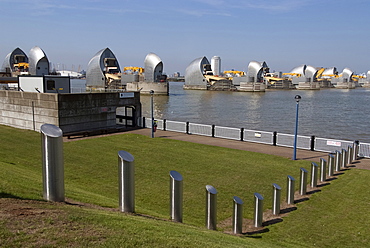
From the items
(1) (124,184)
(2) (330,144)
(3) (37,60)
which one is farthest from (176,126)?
(3) (37,60)

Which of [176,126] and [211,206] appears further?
Result: [176,126]

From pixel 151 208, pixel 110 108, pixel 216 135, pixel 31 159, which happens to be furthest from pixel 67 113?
pixel 151 208

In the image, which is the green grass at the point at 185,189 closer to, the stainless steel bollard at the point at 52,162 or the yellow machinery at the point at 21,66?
the stainless steel bollard at the point at 52,162

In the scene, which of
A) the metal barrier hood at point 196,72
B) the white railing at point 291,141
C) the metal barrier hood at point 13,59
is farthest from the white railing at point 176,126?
the metal barrier hood at point 196,72

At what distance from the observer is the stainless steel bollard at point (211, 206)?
6.63m

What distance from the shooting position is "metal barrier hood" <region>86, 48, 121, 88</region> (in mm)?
86000

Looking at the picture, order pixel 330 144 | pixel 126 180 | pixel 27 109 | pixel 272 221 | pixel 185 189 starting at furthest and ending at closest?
pixel 27 109, pixel 330 144, pixel 185 189, pixel 272 221, pixel 126 180

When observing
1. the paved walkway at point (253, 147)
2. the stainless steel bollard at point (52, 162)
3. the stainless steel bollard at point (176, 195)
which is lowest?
the paved walkway at point (253, 147)

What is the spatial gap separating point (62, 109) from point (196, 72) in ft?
308

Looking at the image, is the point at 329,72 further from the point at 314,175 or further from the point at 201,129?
the point at 314,175

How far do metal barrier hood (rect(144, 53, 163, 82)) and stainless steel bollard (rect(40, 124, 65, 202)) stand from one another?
8309 centimetres

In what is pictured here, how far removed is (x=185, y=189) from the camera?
989 cm

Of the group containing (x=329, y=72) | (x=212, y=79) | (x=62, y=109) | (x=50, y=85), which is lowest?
(x=62, y=109)

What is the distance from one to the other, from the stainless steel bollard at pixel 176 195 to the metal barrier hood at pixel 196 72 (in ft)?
341
